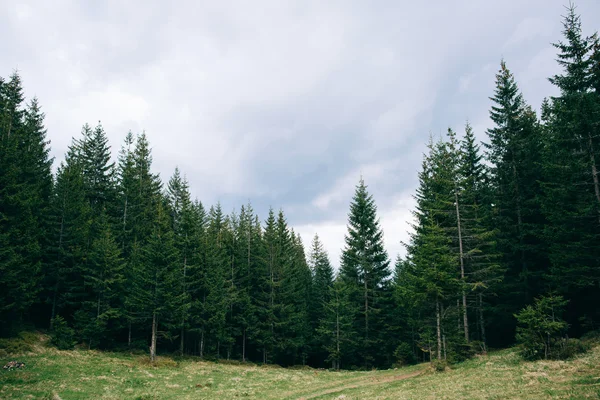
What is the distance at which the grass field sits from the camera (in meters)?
14.3

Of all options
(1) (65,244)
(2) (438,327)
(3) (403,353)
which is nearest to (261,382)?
(2) (438,327)

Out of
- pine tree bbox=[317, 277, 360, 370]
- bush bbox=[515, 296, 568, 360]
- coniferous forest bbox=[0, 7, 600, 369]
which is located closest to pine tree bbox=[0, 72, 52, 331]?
coniferous forest bbox=[0, 7, 600, 369]

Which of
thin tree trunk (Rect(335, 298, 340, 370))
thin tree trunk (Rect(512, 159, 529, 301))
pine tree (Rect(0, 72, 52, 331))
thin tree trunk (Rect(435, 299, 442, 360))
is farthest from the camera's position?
thin tree trunk (Rect(335, 298, 340, 370))

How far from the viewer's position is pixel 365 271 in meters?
47.7

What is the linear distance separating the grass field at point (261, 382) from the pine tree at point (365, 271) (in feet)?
63.7

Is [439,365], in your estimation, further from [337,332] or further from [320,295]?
[320,295]

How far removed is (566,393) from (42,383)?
83.5ft

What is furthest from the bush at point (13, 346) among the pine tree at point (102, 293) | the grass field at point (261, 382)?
the pine tree at point (102, 293)

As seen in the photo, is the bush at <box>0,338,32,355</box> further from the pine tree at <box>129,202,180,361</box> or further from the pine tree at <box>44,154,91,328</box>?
the pine tree at <box>129,202,180,361</box>

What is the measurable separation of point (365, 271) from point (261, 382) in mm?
25716

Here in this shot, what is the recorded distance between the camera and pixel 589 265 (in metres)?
25.2

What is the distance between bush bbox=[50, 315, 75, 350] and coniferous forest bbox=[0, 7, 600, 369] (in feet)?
0.52

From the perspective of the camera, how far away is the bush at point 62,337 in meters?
30.5

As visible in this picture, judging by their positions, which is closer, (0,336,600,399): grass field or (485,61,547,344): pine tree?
(0,336,600,399): grass field
